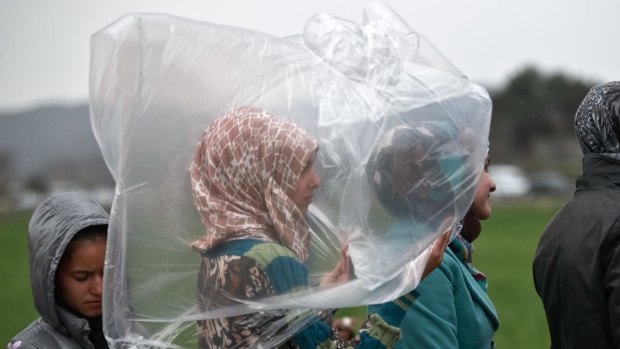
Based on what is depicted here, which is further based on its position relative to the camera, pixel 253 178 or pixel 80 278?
pixel 80 278

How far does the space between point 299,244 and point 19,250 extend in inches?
914

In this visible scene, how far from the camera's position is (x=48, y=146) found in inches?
3307

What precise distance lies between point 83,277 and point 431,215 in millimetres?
1135

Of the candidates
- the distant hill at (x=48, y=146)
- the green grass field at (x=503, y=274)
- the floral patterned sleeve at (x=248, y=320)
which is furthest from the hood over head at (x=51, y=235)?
the distant hill at (x=48, y=146)

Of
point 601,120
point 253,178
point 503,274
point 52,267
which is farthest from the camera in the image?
point 503,274

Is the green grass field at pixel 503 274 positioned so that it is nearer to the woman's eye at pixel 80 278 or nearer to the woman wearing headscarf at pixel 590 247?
the woman wearing headscarf at pixel 590 247

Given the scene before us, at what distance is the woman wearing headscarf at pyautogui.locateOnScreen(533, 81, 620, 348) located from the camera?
10.4ft

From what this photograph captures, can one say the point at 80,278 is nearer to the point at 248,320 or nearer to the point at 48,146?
the point at 248,320

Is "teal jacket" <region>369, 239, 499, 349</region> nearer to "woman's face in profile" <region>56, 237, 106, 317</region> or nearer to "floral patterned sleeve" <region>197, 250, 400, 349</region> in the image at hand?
"floral patterned sleeve" <region>197, 250, 400, 349</region>

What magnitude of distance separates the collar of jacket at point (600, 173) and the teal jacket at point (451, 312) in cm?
50

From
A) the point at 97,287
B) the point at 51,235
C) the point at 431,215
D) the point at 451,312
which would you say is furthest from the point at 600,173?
the point at 51,235

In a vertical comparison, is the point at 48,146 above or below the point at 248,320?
below

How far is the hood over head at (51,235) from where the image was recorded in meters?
3.04

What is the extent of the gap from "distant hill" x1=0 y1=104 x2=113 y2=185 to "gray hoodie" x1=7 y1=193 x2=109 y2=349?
49.4 m
